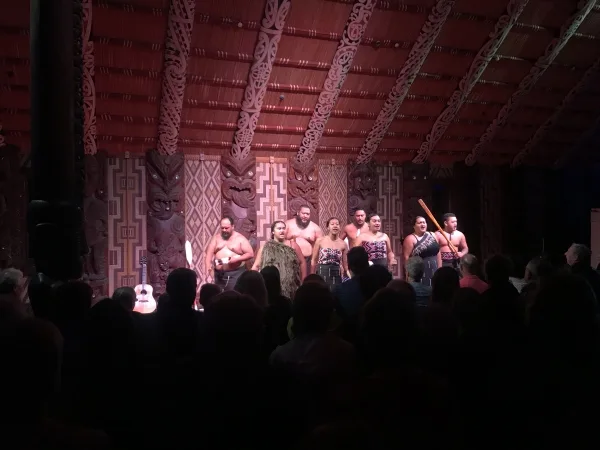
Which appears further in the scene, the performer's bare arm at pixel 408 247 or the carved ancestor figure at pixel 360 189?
the carved ancestor figure at pixel 360 189

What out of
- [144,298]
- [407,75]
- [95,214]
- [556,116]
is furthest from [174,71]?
[556,116]

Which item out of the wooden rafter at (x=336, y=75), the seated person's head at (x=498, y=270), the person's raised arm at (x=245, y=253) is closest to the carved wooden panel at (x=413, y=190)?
the wooden rafter at (x=336, y=75)

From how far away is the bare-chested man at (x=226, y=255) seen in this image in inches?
294

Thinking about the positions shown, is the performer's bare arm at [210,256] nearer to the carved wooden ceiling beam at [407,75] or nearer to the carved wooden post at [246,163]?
the carved wooden post at [246,163]

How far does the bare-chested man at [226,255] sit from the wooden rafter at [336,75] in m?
1.98

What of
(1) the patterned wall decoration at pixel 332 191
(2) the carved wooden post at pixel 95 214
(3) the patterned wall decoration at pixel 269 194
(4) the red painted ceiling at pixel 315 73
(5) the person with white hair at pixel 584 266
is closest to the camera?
(5) the person with white hair at pixel 584 266

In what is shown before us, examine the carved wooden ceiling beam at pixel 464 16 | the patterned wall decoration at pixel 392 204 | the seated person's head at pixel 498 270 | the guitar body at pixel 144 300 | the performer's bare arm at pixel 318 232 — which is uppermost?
the carved wooden ceiling beam at pixel 464 16

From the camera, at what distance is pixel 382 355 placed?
6.04 feet

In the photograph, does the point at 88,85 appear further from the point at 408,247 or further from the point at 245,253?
→ the point at 408,247

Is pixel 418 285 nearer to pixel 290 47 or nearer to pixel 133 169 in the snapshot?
pixel 290 47

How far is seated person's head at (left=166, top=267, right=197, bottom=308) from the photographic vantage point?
122 inches

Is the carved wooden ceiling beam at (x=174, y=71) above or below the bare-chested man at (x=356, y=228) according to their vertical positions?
above

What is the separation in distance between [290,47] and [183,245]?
3.15 metres

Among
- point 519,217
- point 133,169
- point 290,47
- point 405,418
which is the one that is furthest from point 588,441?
point 519,217
